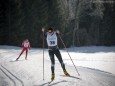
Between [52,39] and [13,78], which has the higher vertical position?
[52,39]

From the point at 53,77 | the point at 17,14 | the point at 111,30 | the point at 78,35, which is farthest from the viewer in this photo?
the point at 111,30

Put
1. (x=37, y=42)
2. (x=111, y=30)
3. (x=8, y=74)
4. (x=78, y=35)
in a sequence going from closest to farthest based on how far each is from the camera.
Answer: (x=8, y=74) < (x=37, y=42) < (x=78, y=35) < (x=111, y=30)

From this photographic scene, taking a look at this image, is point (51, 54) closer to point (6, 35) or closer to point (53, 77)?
point (53, 77)

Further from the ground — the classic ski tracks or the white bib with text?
the white bib with text

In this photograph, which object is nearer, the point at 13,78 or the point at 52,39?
the point at 52,39

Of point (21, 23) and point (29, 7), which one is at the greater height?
point (29, 7)

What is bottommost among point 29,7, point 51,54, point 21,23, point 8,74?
point 8,74

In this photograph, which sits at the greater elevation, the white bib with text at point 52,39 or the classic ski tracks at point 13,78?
the white bib with text at point 52,39

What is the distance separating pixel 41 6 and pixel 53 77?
35112mm

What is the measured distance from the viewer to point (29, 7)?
45625 millimetres

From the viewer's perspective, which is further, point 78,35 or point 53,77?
point 78,35

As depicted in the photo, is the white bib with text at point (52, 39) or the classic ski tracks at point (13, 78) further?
the white bib with text at point (52, 39)

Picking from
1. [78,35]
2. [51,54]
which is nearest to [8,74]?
[51,54]

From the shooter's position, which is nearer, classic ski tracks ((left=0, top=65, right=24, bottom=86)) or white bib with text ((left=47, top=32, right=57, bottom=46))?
classic ski tracks ((left=0, top=65, right=24, bottom=86))
